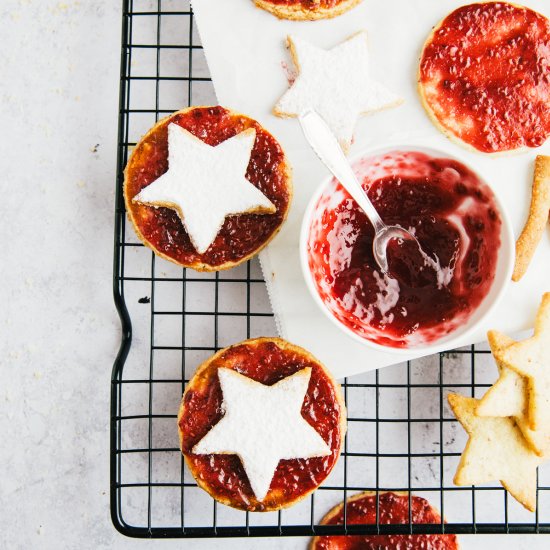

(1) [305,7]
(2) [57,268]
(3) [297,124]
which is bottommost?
(2) [57,268]

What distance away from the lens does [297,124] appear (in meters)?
1.83

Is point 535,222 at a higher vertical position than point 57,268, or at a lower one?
higher

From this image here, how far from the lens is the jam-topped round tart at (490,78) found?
1813 millimetres

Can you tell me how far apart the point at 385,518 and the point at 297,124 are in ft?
3.57

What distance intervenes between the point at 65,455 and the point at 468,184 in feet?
4.40

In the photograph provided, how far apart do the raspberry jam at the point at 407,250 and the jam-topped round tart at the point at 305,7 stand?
0.47 metres

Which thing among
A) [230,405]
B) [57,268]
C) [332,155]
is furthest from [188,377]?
[332,155]

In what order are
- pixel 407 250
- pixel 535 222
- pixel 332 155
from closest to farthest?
pixel 332 155, pixel 407 250, pixel 535 222

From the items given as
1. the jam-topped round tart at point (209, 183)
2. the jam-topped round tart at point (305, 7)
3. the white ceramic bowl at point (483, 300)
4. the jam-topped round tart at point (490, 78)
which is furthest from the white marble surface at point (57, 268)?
the jam-topped round tart at point (490, 78)

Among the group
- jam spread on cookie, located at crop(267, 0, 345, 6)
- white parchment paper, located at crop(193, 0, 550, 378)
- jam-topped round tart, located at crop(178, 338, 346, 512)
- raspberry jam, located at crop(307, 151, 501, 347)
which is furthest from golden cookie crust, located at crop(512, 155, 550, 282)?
jam spread on cookie, located at crop(267, 0, 345, 6)

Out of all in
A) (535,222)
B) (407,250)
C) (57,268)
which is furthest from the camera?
(57,268)

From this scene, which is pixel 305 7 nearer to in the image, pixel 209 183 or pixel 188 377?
pixel 209 183

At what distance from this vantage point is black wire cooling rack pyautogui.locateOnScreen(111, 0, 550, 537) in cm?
200

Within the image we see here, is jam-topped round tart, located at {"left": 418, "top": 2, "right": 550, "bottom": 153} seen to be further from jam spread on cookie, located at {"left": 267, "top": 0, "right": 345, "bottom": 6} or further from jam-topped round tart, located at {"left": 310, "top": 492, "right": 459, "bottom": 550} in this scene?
jam-topped round tart, located at {"left": 310, "top": 492, "right": 459, "bottom": 550}
